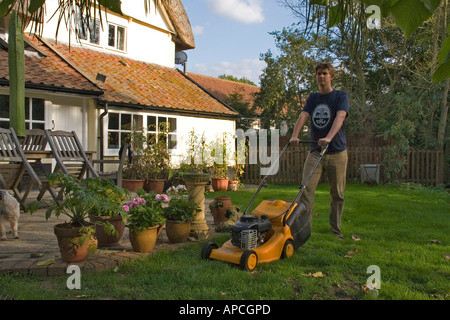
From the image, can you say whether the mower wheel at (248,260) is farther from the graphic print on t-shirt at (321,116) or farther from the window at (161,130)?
the window at (161,130)

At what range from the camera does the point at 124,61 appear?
503 inches

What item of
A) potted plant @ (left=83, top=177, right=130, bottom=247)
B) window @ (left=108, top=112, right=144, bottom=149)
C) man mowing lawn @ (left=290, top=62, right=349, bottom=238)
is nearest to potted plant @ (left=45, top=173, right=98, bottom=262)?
potted plant @ (left=83, top=177, right=130, bottom=247)

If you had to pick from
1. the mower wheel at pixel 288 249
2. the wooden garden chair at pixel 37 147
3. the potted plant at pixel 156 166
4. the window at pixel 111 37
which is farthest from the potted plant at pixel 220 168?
the mower wheel at pixel 288 249

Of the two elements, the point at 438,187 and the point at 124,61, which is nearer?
the point at 438,187

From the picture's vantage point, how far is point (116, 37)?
12.9 meters

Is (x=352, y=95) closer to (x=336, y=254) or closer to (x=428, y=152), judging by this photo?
(x=428, y=152)

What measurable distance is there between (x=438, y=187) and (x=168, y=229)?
33.4 feet

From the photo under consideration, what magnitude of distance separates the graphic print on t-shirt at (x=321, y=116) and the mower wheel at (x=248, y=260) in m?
1.92

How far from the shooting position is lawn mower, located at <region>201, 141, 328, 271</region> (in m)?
3.38

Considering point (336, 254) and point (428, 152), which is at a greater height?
point (428, 152)

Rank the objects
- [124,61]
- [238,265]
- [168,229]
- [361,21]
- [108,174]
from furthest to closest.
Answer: [124,61] < [108,174] < [168,229] < [238,265] < [361,21]
